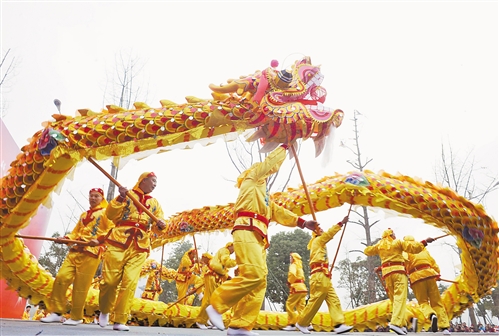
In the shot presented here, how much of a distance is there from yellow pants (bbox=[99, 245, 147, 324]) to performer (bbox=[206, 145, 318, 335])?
4.88 ft

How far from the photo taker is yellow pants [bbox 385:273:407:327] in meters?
6.00

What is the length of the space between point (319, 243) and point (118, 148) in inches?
130

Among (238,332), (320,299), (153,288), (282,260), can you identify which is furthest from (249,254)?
(282,260)

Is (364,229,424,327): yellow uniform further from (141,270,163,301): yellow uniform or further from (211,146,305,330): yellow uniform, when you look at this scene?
(141,270,163,301): yellow uniform

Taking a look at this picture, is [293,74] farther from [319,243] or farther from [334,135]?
[319,243]

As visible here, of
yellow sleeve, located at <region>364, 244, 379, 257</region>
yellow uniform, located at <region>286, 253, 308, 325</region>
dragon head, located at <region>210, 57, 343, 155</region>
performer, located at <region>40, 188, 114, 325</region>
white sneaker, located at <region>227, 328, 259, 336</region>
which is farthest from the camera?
yellow uniform, located at <region>286, 253, 308, 325</region>

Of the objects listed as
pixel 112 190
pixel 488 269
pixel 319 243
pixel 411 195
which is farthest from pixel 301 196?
pixel 112 190

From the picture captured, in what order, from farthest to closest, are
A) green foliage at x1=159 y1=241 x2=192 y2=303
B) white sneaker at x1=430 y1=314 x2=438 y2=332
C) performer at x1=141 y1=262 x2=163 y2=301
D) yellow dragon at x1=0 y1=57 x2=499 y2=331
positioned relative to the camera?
green foliage at x1=159 y1=241 x2=192 y2=303 → performer at x1=141 y1=262 x2=163 y2=301 → white sneaker at x1=430 y1=314 x2=438 y2=332 → yellow dragon at x1=0 y1=57 x2=499 y2=331

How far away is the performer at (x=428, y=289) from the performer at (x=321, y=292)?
165 cm

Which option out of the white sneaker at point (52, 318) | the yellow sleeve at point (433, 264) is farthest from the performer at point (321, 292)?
the white sneaker at point (52, 318)

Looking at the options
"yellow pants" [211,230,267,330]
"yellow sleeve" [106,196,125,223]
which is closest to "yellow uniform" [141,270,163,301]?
"yellow sleeve" [106,196,125,223]

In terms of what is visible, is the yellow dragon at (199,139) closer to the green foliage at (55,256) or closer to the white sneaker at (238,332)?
the white sneaker at (238,332)

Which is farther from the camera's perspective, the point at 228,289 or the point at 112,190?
the point at 112,190

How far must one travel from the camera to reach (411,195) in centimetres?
614
